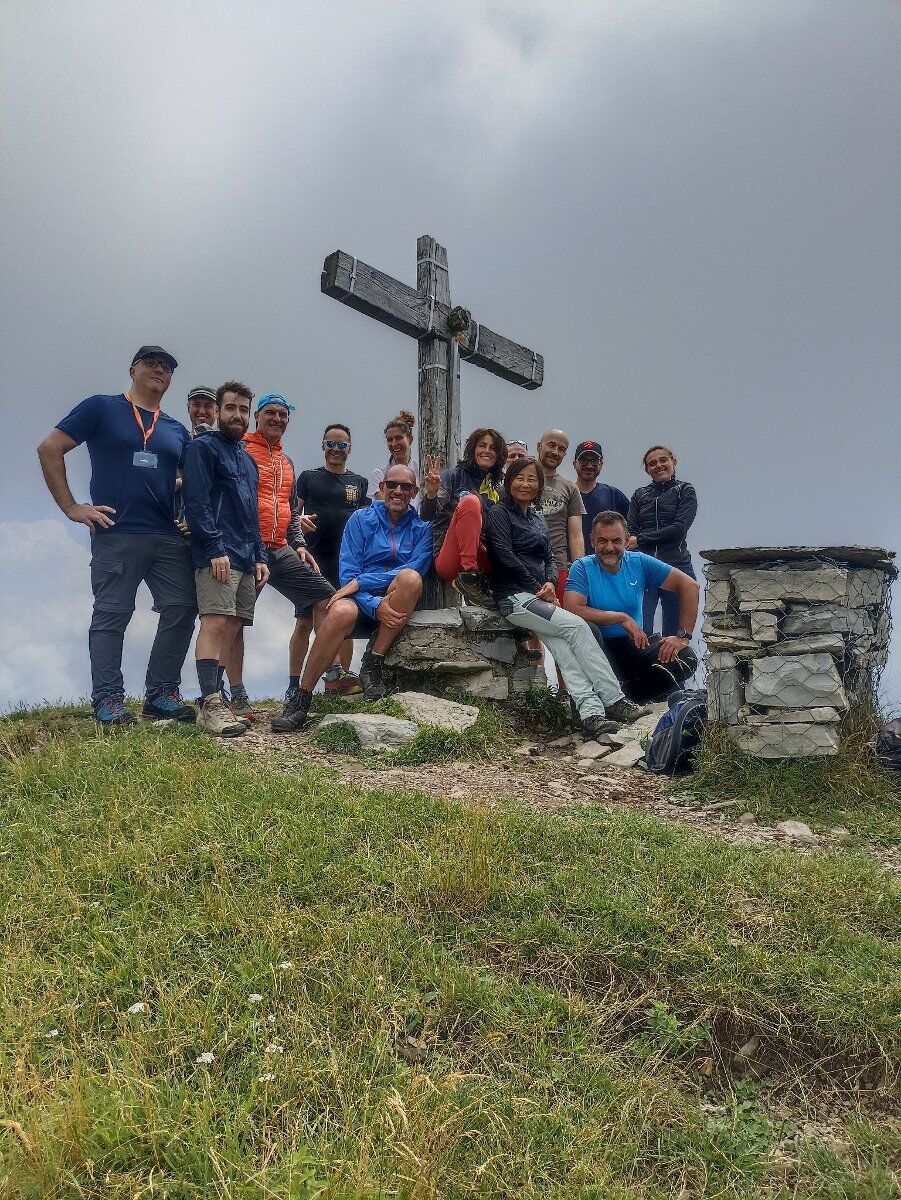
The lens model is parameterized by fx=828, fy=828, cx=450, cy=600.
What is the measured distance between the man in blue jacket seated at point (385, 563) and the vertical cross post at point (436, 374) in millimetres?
1230

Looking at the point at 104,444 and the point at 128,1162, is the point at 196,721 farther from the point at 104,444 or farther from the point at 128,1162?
the point at 128,1162

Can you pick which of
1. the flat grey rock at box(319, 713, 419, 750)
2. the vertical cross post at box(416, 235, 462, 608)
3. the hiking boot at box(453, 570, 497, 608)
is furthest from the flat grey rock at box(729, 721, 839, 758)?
the vertical cross post at box(416, 235, 462, 608)

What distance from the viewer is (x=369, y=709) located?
23.3 feet

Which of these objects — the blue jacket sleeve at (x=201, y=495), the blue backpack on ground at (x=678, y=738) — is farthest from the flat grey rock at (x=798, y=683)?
the blue jacket sleeve at (x=201, y=495)

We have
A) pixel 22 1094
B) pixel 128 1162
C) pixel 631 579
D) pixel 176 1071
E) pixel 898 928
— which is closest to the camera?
pixel 128 1162

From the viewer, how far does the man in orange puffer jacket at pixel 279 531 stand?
7.32 meters

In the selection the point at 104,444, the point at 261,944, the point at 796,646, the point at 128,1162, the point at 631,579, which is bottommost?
the point at 128,1162

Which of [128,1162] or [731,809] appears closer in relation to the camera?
[128,1162]

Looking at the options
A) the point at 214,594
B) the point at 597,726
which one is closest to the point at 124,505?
the point at 214,594

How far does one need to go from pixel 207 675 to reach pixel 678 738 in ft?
12.3

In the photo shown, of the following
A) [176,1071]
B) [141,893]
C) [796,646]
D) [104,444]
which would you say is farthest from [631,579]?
[176,1071]

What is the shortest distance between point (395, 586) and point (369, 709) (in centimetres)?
111

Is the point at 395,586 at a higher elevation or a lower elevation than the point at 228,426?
lower

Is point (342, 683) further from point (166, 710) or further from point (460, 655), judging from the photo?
point (166, 710)
